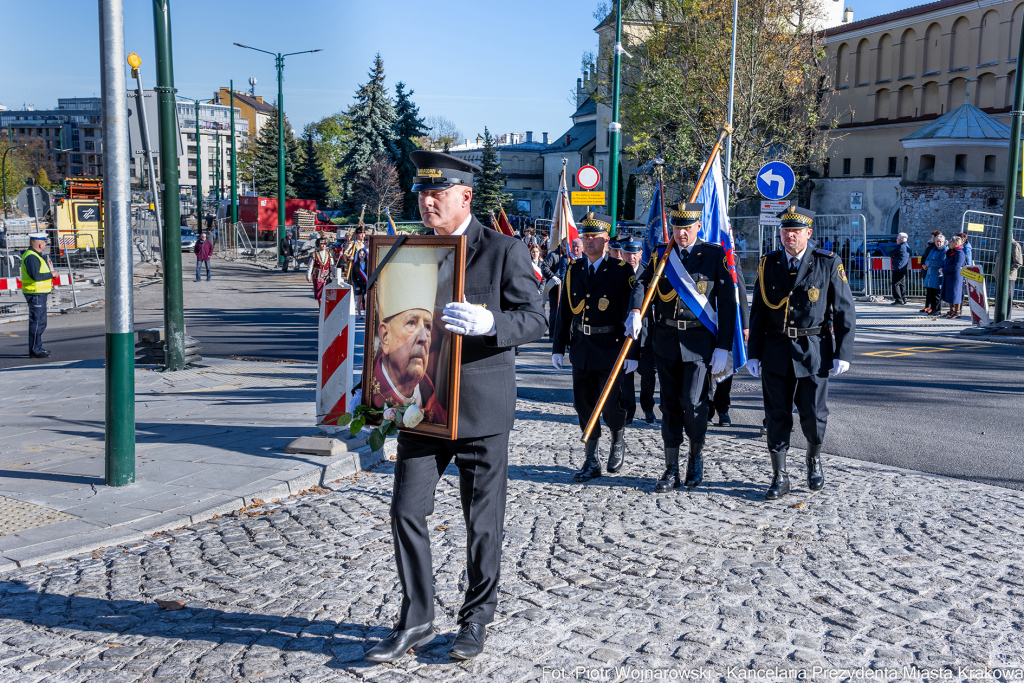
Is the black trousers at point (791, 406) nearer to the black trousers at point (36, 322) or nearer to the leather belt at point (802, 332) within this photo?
the leather belt at point (802, 332)

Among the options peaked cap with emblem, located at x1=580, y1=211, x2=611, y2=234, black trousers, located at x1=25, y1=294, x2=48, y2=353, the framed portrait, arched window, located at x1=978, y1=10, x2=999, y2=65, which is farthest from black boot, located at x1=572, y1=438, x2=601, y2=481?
arched window, located at x1=978, y1=10, x2=999, y2=65

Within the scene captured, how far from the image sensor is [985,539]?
207 inches

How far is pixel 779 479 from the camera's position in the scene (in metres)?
6.30

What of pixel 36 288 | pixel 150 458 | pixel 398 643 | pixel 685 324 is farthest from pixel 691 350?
pixel 36 288

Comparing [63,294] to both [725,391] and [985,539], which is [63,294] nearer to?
[725,391]

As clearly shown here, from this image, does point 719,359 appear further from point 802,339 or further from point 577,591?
point 577,591

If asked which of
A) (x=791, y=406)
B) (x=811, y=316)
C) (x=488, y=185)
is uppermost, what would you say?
(x=488, y=185)

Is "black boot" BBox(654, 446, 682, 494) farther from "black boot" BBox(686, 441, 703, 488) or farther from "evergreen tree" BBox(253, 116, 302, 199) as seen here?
"evergreen tree" BBox(253, 116, 302, 199)

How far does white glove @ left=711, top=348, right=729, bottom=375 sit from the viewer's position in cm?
640

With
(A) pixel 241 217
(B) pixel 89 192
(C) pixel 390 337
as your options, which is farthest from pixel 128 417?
(A) pixel 241 217

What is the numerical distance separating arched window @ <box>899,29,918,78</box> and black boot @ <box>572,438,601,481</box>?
166 ft

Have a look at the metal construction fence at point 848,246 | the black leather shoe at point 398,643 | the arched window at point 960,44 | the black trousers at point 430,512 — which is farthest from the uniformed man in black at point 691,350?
the arched window at point 960,44

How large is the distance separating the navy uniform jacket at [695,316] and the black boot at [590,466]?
0.86 m

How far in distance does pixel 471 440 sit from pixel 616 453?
3.46 m
